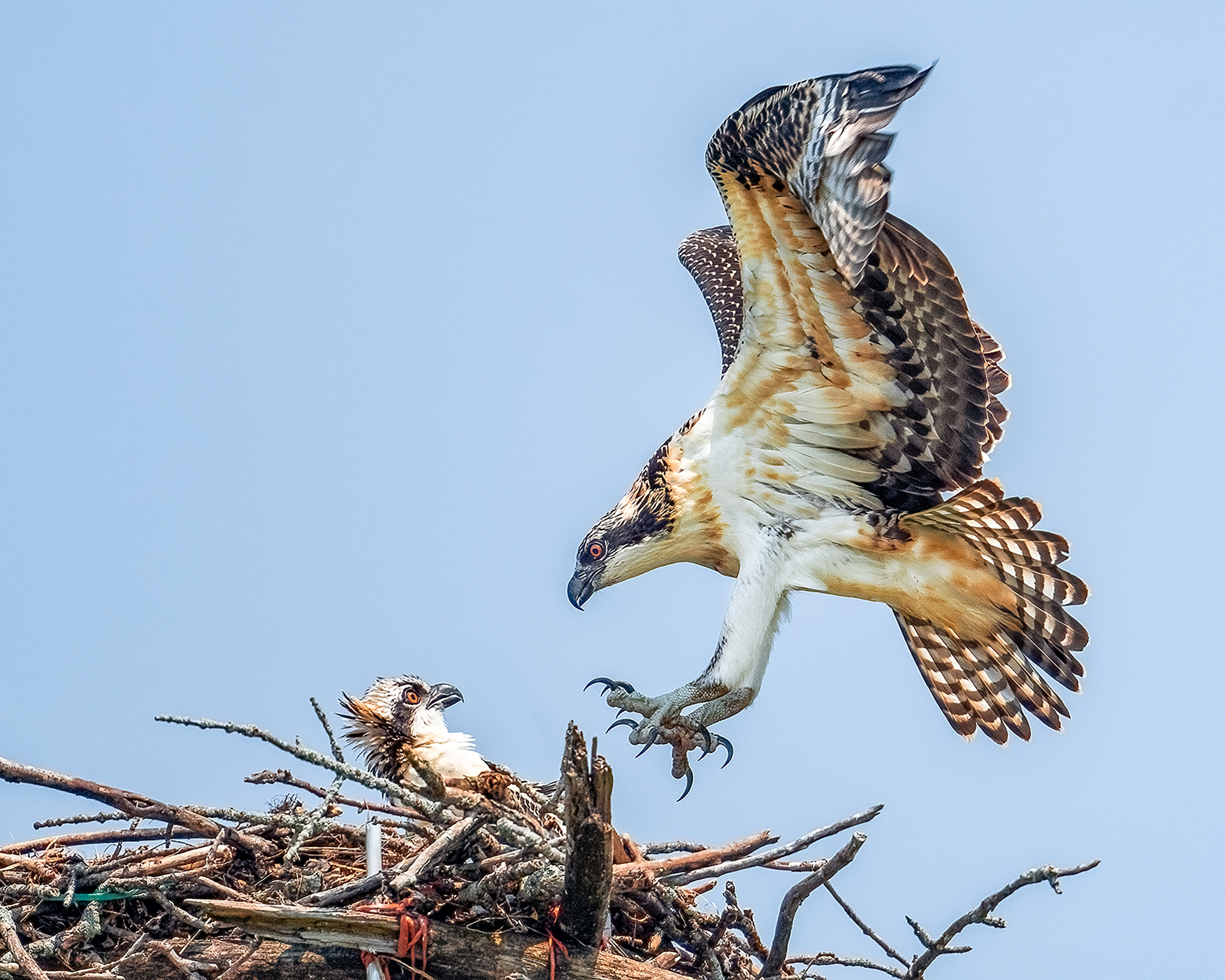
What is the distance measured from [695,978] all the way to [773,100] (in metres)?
3.19

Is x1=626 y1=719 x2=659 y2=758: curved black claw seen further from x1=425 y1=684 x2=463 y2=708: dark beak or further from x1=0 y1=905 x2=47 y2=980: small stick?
x1=0 y1=905 x2=47 y2=980: small stick

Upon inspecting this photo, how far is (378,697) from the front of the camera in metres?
6.49

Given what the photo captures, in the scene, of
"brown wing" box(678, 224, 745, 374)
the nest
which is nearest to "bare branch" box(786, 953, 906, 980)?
the nest

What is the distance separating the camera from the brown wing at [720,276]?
327 inches

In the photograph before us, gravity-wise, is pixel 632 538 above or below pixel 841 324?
below

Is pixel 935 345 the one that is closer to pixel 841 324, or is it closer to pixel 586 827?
pixel 841 324

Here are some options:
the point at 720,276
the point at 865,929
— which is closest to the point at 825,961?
the point at 865,929

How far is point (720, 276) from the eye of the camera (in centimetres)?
870

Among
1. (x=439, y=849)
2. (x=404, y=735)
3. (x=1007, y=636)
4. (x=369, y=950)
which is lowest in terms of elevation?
(x=369, y=950)

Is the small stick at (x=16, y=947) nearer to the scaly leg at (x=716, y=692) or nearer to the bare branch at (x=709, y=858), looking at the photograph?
the bare branch at (x=709, y=858)

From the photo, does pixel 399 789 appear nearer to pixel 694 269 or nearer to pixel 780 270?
pixel 780 270

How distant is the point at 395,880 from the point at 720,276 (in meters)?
5.01

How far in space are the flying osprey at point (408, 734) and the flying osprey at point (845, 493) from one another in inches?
28.9

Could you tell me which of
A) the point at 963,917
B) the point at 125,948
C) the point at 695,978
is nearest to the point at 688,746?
the point at 695,978
